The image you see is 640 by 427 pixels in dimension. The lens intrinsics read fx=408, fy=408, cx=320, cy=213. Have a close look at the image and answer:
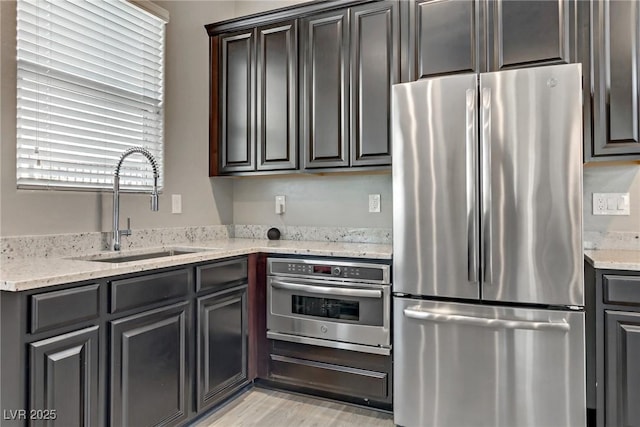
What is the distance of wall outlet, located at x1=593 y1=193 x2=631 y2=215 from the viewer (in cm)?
232

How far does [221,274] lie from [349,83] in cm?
144

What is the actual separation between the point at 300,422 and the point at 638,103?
7.93ft

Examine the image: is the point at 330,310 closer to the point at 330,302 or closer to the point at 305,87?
the point at 330,302

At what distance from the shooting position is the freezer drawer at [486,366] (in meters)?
1.85

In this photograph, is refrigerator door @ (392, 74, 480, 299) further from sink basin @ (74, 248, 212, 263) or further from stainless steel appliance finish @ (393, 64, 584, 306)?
sink basin @ (74, 248, 212, 263)

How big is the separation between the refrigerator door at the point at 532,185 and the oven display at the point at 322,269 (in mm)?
852

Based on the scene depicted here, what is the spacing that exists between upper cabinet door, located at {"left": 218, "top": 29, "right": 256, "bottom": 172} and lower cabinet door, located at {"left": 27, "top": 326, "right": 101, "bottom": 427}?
172 cm

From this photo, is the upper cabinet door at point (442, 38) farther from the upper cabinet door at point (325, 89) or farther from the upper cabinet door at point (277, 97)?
the upper cabinet door at point (277, 97)

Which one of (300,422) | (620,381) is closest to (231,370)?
(300,422)

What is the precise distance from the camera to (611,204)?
7.68 feet

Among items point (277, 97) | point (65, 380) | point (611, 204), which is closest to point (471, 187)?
point (611, 204)

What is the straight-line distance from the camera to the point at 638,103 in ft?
6.71

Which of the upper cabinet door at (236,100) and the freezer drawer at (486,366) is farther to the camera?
the upper cabinet door at (236,100)

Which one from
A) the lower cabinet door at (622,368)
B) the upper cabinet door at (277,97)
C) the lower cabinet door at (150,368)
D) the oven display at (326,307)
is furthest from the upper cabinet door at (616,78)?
the lower cabinet door at (150,368)
